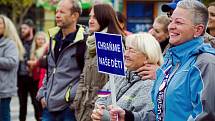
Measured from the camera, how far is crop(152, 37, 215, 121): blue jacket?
4148mm

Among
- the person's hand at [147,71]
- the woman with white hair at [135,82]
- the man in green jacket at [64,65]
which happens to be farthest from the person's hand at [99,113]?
the man in green jacket at [64,65]

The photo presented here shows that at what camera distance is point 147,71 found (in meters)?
5.26

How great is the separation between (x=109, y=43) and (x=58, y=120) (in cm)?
232

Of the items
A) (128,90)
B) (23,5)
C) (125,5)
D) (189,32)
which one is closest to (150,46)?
(128,90)

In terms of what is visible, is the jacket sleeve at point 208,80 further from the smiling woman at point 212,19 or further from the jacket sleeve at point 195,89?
the smiling woman at point 212,19

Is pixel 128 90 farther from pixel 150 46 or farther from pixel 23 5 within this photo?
pixel 23 5

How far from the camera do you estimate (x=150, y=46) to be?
5340 mm

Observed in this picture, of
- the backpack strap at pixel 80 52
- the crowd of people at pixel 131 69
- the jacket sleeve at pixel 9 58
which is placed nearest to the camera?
the crowd of people at pixel 131 69

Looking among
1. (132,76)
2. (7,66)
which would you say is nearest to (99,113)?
(132,76)

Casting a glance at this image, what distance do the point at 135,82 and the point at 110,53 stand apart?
1.43 feet

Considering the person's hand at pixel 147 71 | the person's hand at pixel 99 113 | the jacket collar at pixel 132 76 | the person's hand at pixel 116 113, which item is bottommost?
the person's hand at pixel 99 113

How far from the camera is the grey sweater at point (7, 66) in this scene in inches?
355

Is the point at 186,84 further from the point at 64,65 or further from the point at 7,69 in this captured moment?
the point at 7,69

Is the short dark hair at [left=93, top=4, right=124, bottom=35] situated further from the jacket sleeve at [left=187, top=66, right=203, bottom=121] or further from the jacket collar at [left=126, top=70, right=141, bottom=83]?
the jacket sleeve at [left=187, top=66, right=203, bottom=121]
